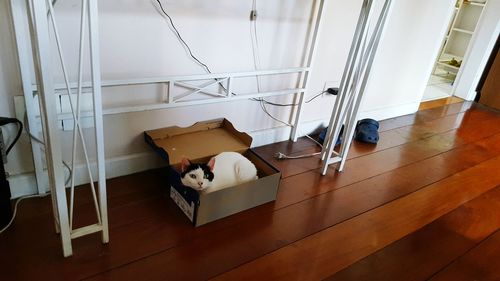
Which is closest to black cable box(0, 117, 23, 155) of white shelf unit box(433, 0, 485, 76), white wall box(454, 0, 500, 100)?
white wall box(454, 0, 500, 100)

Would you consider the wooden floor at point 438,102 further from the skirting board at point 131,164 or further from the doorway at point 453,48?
the skirting board at point 131,164

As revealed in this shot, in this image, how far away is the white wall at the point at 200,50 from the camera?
1.44 meters

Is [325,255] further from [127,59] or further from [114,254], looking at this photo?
[127,59]

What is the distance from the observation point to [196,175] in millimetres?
1455

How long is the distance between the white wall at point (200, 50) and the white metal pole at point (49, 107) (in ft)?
1.49

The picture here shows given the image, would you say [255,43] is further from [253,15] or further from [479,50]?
[479,50]

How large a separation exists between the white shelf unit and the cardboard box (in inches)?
128

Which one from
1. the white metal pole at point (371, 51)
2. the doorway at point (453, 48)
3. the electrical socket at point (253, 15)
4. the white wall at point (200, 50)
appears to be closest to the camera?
the white wall at point (200, 50)

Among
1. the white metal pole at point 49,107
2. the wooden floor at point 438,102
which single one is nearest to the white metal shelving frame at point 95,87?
the white metal pole at point 49,107

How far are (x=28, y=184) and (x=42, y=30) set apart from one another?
0.86m

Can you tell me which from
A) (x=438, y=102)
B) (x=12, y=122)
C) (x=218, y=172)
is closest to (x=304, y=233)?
(x=218, y=172)

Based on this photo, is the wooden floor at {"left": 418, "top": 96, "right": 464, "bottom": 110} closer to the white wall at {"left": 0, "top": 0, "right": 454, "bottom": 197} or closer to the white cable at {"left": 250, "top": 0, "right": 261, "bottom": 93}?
the white wall at {"left": 0, "top": 0, "right": 454, "bottom": 197}

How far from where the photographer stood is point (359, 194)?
1.90m

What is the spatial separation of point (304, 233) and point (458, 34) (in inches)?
164
